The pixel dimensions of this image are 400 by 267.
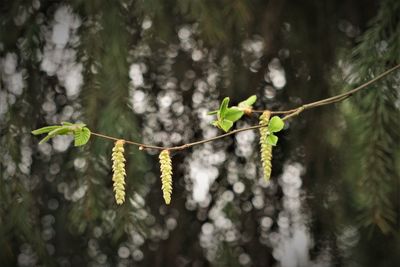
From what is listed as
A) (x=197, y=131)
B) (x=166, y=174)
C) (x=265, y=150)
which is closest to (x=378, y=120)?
(x=265, y=150)

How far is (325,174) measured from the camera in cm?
139

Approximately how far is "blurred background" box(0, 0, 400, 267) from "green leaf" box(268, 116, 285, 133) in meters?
0.43

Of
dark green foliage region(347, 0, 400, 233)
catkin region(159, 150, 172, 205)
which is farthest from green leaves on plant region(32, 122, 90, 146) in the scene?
dark green foliage region(347, 0, 400, 233)

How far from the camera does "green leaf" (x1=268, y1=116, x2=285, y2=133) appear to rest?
677 mm

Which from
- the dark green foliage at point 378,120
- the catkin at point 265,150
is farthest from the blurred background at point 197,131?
the catkin at point 265,150

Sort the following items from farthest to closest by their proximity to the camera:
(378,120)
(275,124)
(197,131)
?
(197,131) < (378,120) < (275,124)

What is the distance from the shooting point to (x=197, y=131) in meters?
1.58

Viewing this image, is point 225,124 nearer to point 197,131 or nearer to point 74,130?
point 74,130

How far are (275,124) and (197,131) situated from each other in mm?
898

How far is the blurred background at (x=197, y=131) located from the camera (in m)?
1.16

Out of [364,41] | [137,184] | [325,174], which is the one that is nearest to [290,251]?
[325,174]

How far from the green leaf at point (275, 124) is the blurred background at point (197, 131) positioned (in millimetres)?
431

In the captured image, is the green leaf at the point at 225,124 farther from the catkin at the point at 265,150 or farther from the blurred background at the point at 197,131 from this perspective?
the blurred background at the point at 197,131

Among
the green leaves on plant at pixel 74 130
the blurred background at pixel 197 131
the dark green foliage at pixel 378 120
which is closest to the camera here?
the green leaves on plant at pixel 74 130
